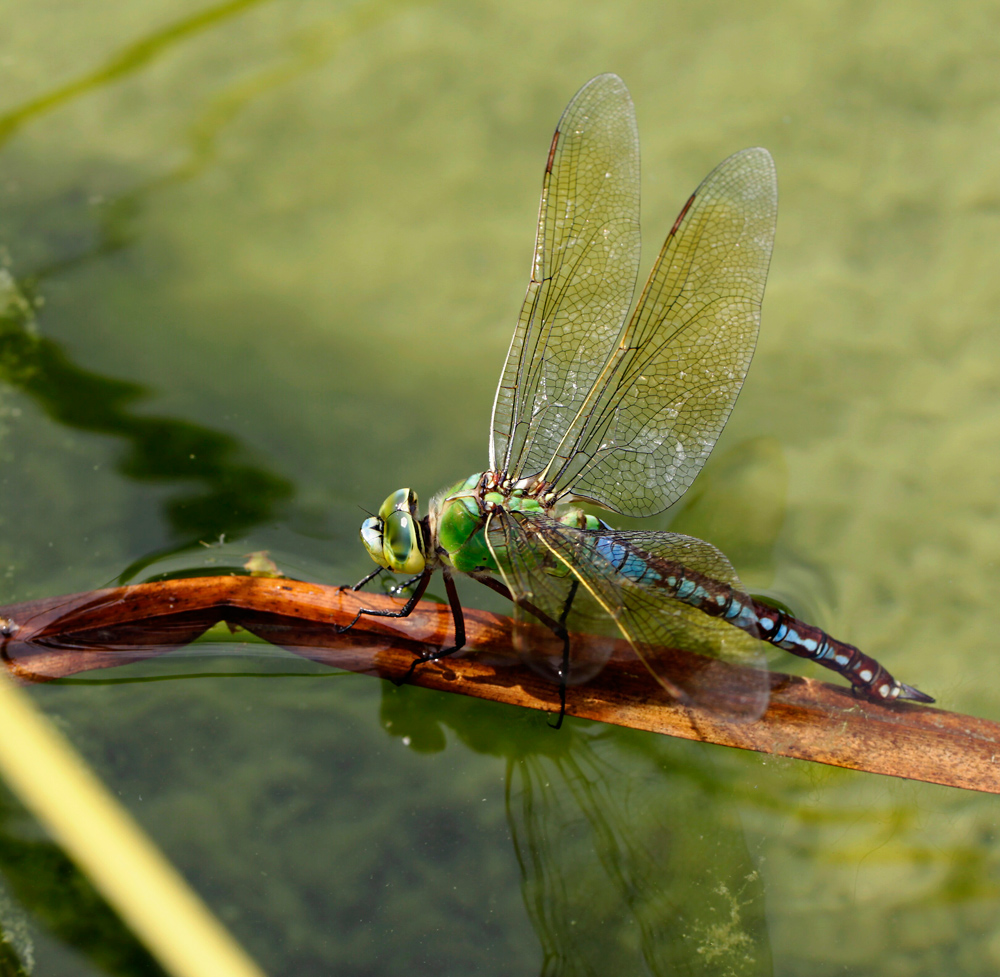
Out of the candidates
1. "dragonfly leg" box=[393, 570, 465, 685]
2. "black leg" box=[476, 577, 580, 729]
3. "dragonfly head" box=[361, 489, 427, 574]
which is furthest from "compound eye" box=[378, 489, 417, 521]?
"black leg" box=[476, 577, 580, 729]

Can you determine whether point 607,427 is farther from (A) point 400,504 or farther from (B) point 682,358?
(A) point 400,504

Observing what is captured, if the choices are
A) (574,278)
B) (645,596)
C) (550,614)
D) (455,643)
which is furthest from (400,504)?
(574,278)

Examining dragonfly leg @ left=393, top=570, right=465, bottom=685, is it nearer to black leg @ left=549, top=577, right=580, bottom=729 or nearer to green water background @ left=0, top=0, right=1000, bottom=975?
green water background @ left=0, top=0, right=1000, bottom=975

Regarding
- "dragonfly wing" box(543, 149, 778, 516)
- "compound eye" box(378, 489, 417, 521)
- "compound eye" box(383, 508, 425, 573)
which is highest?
"dragonfly wing" box(543, 149, 778, 516)

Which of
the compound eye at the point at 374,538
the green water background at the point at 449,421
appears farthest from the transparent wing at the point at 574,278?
the compound eye at the point at 374,538

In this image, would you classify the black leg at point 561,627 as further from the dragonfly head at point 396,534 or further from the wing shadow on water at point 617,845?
the dragonfly head at point 396,534

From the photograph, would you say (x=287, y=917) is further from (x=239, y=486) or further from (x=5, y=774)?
(x=239, y=486)
